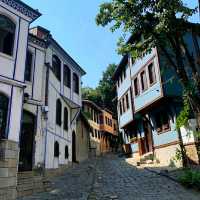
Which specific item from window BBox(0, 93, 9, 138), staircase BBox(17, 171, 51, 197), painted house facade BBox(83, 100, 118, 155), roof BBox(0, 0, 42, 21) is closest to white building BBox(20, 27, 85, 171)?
staircase BBox(17, 171, 51, 197)

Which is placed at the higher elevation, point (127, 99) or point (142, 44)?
point (127, 99)

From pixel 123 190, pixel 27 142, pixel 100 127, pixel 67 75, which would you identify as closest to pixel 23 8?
pixel 27 142

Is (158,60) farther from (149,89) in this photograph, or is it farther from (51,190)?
(51,190)

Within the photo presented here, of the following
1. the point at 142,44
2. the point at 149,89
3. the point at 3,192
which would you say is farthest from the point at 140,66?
the point at 3,192

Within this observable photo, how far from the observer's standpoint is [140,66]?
64.8 feet

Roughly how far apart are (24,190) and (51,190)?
118 centimetres

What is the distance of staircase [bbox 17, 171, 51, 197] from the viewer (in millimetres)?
10276

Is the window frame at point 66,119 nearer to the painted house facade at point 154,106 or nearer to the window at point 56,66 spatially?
the window at point 56,66

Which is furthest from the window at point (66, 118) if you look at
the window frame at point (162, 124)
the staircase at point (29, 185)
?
the staircase at point (29, 185)

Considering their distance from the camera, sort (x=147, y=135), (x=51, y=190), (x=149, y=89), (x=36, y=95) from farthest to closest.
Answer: (x=147, y=135)
(x=149, y=89)
(x=36, y=95)
(x=51, y=190)

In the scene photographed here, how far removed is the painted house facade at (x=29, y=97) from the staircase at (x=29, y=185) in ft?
1.26

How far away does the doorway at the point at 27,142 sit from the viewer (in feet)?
42.0

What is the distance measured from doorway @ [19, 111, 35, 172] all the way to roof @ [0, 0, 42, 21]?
485 cm

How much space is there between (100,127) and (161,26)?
38.2 m
